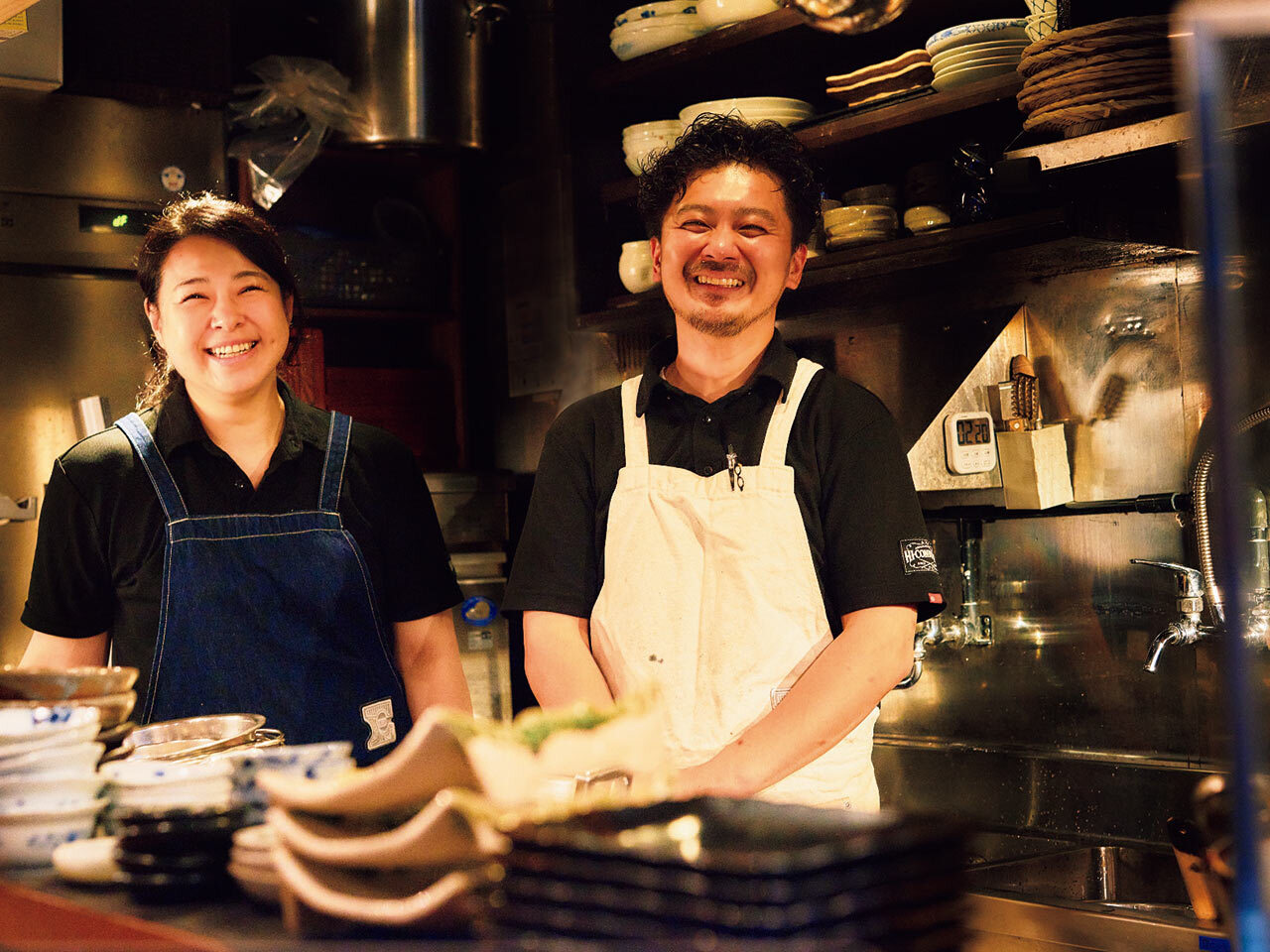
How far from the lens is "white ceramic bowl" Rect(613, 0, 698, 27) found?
10.3 feet

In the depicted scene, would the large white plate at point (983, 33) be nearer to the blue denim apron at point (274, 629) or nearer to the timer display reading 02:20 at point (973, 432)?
the timer display reading 02:20 at point (973, 432)

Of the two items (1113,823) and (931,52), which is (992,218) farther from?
(1113,823)

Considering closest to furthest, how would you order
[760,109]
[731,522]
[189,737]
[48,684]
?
[48,684] → [189,737] → [731,522] → [760,109]

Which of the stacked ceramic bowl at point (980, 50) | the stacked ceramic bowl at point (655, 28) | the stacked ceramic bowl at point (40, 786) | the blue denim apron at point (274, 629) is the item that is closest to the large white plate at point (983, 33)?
the stacked ceramic bowl at point (980, 50)

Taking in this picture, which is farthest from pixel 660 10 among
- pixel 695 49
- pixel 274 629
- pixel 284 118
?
pixel 274 629

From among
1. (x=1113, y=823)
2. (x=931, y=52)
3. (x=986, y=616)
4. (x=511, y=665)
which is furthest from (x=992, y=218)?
(x=511, y=665)

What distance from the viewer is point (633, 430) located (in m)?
2.08

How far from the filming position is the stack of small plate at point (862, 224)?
2.83 m

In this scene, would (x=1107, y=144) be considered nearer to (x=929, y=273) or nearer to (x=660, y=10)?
(x=929, y=273)

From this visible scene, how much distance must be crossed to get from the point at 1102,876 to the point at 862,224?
1.37 m

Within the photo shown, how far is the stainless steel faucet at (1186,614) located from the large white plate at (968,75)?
0.98m

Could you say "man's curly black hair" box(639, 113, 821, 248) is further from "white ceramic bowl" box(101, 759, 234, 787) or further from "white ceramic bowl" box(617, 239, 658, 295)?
"white ceramic bowl" box(101, 759, 234, 787)

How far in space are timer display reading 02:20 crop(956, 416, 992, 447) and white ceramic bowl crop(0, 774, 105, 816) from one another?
2.11 m

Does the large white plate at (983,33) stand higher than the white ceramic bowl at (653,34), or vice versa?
the white ceramic bowl at (653,34)
